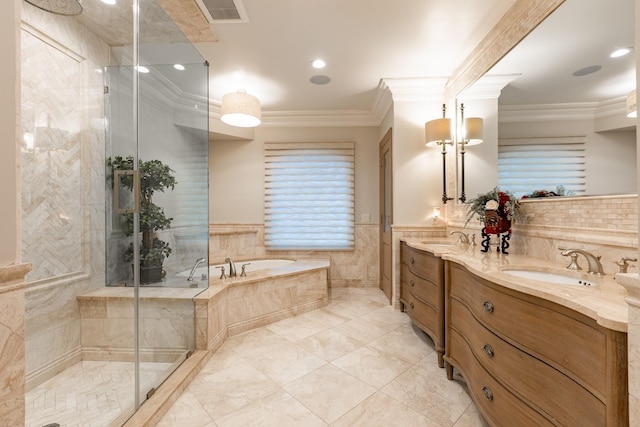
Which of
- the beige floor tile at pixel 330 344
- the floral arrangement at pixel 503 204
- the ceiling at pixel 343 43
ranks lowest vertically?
the beige floor tile at pixel 330 344

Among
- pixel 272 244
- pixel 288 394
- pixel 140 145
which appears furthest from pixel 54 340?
pixel 272 244

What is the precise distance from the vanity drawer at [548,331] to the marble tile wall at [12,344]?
168 centimetres

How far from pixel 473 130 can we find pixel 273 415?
279 centimetres

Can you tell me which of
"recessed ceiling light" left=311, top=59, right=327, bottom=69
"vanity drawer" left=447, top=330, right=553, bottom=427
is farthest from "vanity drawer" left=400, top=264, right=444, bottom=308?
"recessed ceiling light" left=311, top=59, right=327, bottom=69

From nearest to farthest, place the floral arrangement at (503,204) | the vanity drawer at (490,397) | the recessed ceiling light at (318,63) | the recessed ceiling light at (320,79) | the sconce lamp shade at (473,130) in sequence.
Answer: the vanity drawer at (490,397) → the floral arrangement at (503,204) → the sconce lamp shade at (473,130) → the recessed ceiling light at (318,63) → the recessed ceiling light at (320,79)

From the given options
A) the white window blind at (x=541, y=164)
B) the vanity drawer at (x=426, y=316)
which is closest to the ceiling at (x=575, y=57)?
the white window blind at (x=541, y=164)

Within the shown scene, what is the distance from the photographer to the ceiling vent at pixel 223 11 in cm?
197

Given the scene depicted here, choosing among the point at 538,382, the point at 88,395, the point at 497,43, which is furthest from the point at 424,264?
the point at 88,395

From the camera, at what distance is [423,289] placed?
7.40 feet

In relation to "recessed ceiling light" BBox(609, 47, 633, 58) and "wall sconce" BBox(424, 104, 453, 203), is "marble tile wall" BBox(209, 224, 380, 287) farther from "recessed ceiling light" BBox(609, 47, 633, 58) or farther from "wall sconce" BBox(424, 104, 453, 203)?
"recessed ceiling light" BBox(609, 47, 633, 58)

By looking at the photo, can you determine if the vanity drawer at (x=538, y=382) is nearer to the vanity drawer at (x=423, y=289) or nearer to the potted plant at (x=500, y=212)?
the vanity drawer at (x=423, y=289)

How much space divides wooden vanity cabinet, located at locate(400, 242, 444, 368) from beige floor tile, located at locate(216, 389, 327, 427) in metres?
1.08

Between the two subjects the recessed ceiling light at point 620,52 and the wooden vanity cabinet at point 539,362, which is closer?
Result: the wooden vanity cabinet at point 539,362

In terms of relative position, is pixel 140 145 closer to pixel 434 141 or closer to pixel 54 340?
pixel 54 340
